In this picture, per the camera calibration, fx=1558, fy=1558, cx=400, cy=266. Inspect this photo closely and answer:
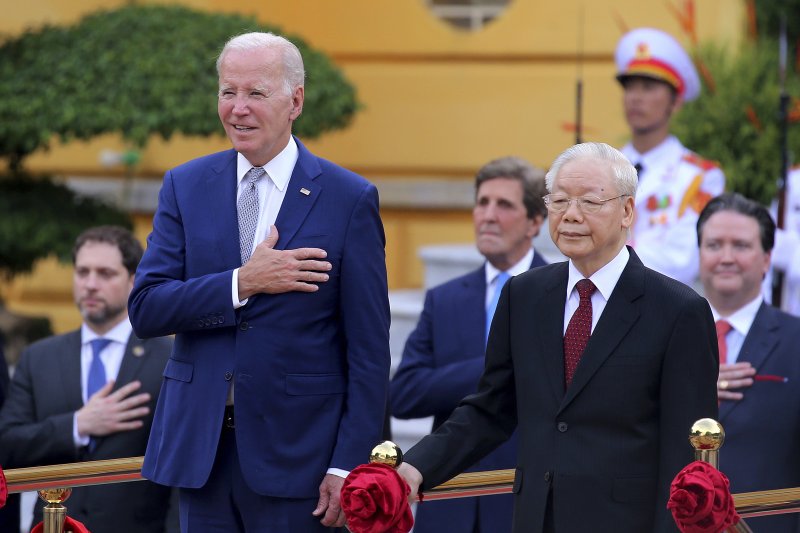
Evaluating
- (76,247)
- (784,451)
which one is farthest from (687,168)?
(76,247)

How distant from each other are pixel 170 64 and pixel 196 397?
4329 mm

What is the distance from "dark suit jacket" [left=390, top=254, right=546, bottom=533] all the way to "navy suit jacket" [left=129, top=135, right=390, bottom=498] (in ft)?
3.25

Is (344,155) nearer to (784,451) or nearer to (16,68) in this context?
(16,68)

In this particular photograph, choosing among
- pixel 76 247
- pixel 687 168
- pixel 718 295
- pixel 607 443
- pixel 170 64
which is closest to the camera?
pixel 607 443

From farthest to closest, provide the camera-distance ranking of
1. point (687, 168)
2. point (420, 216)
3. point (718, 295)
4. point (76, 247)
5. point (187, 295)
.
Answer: point (420, 216) → point (687, 168) → point (76, 247) → point (718, 295) → point (187, 295)

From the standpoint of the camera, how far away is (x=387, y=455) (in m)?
3.43

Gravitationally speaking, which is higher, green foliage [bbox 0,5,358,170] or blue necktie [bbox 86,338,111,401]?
green foliage [bbox 0,5,358,170]

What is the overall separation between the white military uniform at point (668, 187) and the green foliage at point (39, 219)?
3.14 metres

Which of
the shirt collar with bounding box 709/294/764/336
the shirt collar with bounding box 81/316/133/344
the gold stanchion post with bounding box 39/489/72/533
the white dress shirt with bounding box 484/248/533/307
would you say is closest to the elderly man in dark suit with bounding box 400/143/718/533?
the gold stanchion post with bounding box 39/489/72/533

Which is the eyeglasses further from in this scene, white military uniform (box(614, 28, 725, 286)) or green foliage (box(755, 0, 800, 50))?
green foliage (box(755, 0, 800, 50))

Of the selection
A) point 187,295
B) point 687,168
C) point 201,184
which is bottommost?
point 187,295

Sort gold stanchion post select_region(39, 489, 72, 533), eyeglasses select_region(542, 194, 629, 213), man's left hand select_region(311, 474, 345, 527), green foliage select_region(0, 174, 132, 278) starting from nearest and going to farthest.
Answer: eyeglasses select_region(542, 194, 629, 213) → man's left hand select_region(311, 474, 345, 527) → gold stanchion post select_region(39, 489, 72, 533) → green foliage select_region(0, 174, 132, 278)

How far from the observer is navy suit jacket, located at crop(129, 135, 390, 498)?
3768 mm

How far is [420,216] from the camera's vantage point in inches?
381
